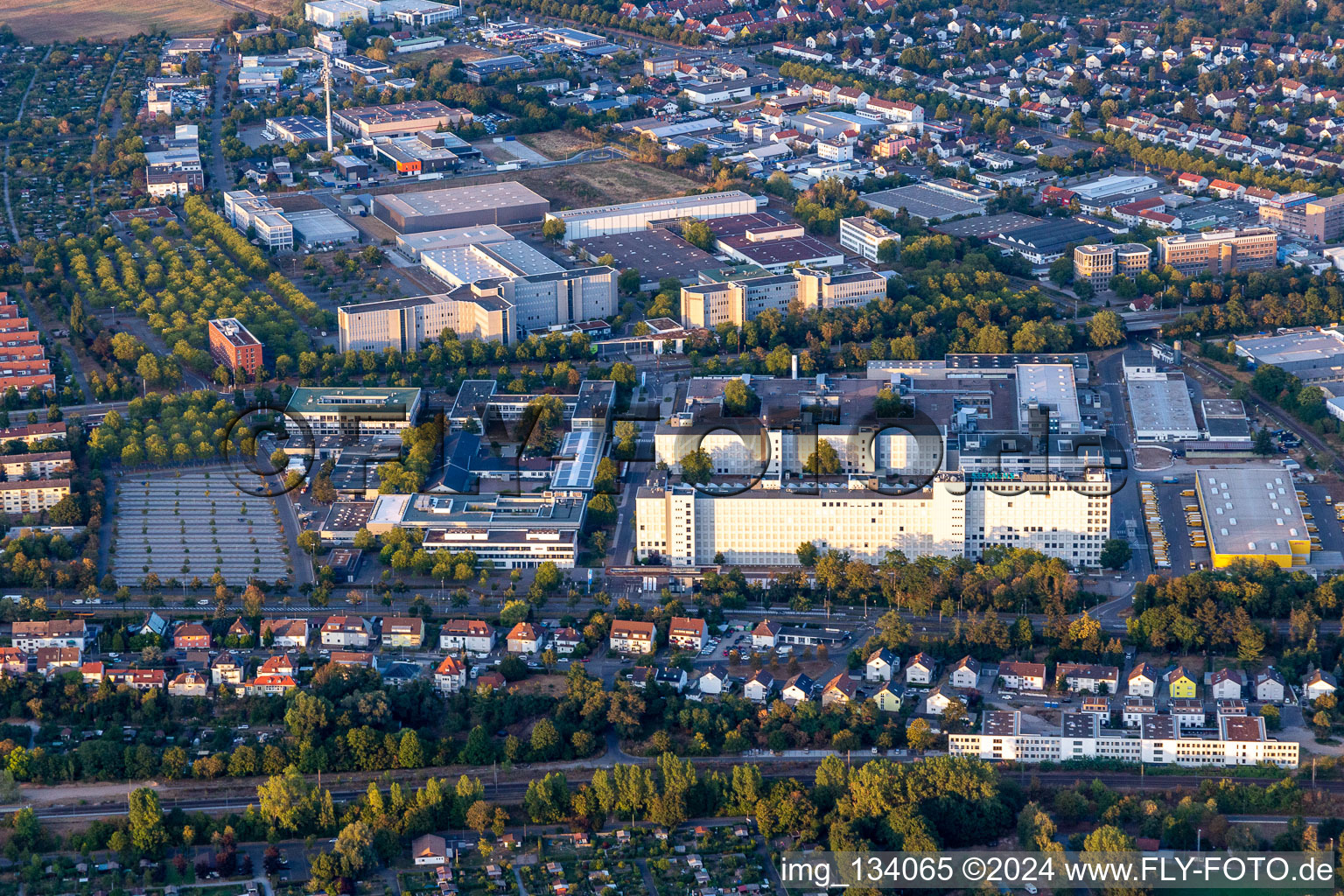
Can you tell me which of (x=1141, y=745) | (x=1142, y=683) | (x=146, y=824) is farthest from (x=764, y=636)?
(x=146, y=824)

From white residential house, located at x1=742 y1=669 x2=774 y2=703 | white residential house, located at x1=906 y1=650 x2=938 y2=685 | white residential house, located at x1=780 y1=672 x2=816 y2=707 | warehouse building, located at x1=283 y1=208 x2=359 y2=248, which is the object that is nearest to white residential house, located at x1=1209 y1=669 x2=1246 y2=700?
white residential house, located at x1=906 y1=650 x2=938 y2=685

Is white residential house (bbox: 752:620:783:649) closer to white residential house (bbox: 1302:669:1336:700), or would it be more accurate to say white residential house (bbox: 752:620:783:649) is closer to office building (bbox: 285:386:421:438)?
white residential house (bbox: 1302:669:1336:700)

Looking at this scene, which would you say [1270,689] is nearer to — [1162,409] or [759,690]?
[759,690]

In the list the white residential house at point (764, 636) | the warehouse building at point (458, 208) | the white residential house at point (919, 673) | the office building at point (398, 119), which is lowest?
the office building at point (398, 119)

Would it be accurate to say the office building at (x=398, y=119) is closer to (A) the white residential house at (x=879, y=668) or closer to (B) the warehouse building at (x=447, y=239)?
(B) the warehouse building at (x=447, y=239)

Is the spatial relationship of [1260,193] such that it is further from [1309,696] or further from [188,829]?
[188,829]

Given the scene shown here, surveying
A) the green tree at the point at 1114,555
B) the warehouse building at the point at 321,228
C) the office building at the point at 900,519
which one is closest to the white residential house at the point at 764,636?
the office building at the point at 900,519
